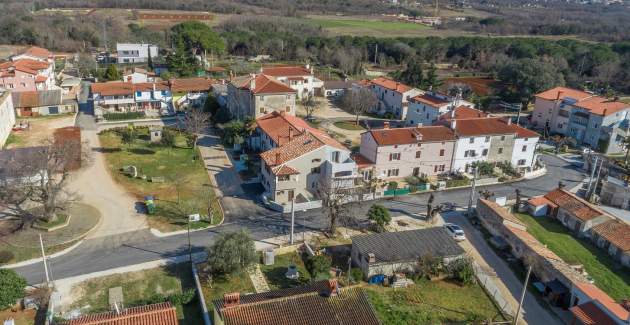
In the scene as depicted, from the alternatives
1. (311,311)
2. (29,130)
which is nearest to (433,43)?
(29,130)

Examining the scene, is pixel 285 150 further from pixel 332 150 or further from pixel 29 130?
pixel 29 130

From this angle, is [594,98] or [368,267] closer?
[368,267]

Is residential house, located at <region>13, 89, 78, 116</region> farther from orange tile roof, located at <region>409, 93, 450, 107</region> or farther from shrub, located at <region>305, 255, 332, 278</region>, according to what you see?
shrub, located at <region>305, 255, 332, 278</region>

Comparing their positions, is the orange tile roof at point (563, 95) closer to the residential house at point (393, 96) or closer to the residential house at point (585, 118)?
the residential house at point (585, 118)

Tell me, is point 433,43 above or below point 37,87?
above

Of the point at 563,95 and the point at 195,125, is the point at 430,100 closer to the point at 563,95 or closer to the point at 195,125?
the point at 563,95

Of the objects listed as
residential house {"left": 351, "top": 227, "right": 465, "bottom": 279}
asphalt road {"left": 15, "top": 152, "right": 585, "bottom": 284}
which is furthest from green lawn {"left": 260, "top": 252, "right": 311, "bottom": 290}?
residential house {"left": 351, "top": 227, "right": 465, "bottom": 279}

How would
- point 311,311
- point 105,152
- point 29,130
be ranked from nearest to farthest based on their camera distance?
1. point 311,311
2. point 105,152
3. point 29,130
